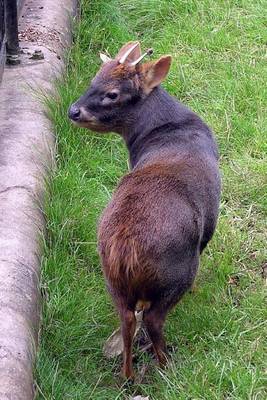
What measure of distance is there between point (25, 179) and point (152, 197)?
1.23m

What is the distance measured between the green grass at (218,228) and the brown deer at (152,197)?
0.90ft

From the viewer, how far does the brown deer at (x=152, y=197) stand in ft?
12.6

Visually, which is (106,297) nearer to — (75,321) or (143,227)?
(75,321)

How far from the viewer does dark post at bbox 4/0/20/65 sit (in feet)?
19.9

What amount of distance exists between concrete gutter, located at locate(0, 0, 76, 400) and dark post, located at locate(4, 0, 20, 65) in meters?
0.09

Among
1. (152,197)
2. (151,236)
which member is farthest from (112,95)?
(151,236)

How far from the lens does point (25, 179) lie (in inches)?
196

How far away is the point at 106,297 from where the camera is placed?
4664mm

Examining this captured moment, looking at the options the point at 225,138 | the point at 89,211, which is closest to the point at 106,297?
the point at 89,211

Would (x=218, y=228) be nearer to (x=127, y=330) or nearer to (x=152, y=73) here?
(x=152, y=73)

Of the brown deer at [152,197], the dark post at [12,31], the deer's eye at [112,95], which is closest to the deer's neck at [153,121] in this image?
the brown deer at [152,197]

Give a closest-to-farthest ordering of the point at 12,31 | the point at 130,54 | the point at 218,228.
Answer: the point at 130,54 < the point at 218,228 < the point at 12,31

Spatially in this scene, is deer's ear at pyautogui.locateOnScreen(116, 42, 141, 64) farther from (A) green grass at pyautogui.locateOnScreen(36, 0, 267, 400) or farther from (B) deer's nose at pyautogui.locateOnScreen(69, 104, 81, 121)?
(A) green grass at pyautogui.locateOnScreen(36, 0, 267, 400)

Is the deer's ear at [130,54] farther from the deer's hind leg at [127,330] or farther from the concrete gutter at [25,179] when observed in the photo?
the deer's hind leg at [127,330]
